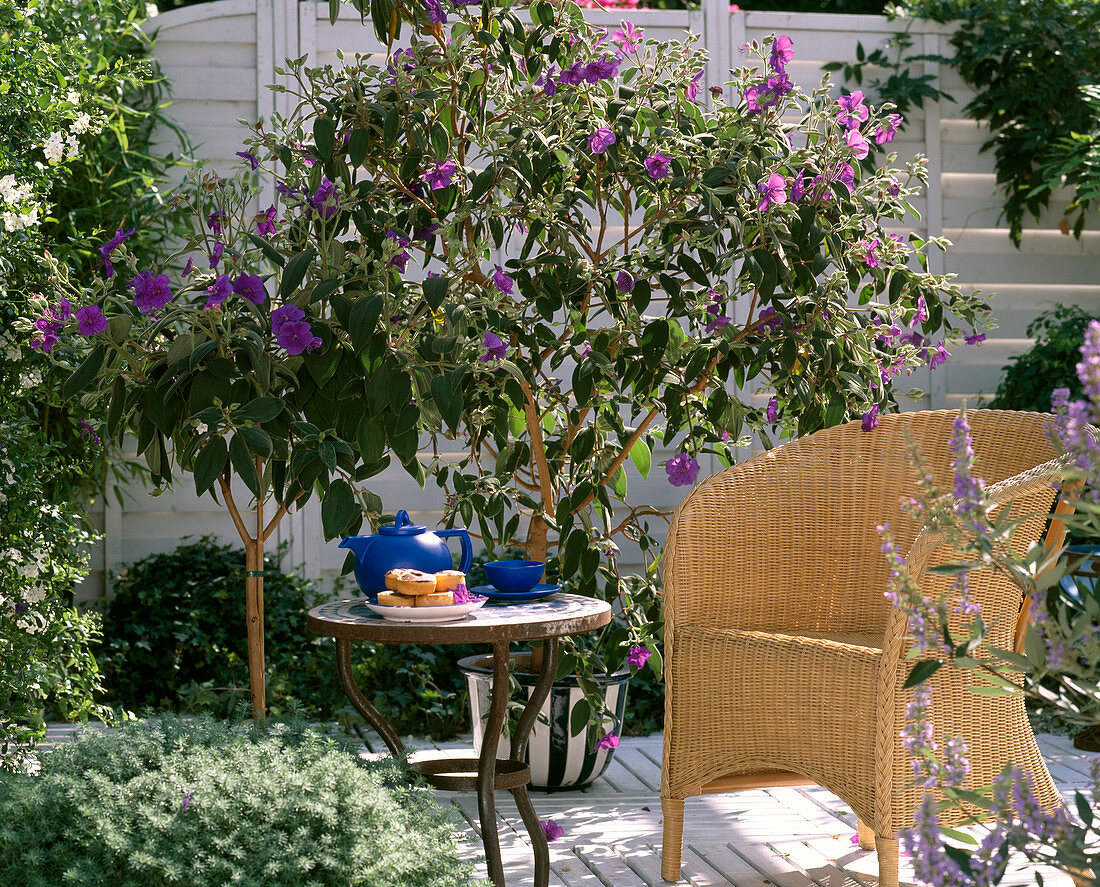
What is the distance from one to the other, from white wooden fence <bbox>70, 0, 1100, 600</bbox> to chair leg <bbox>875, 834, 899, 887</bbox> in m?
1.82

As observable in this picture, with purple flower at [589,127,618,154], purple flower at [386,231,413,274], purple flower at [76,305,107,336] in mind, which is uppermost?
purple flower at [589,127,618,154]

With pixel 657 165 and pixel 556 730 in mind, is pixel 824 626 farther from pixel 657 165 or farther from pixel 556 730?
pixel 657 165

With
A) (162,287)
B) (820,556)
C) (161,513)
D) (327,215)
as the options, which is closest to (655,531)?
(820,556)

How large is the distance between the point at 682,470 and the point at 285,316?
94cm

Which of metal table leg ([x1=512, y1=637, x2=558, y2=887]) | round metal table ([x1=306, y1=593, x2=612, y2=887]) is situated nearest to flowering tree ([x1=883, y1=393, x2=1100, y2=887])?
round metal table ([x1=306, y1=593, x2=612, y2=887])

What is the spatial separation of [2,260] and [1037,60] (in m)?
2.97

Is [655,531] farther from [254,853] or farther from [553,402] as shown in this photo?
[254,853]

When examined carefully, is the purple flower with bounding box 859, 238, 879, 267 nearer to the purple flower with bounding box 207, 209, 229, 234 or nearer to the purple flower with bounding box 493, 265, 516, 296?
the purple flower with bounding box 493, 265, 516, 296

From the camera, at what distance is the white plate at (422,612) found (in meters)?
1.78

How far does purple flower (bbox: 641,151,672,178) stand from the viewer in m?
2.28

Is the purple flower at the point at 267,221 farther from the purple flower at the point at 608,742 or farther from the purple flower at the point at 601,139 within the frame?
the purple flower at the point at 608,742

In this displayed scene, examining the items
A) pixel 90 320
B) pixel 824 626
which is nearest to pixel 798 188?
pixel 824 626

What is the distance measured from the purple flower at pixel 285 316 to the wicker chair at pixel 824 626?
794 mm

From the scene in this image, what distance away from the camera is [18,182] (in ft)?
7.90
